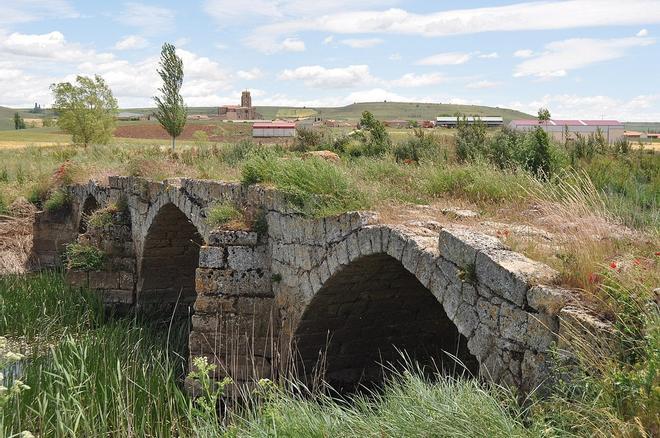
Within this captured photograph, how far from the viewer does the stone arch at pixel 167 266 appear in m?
12.9

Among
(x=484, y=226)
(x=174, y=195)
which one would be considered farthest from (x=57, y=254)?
(x=484, y=226)

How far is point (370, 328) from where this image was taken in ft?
27.7

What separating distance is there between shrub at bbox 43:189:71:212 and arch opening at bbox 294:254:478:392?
1120cm

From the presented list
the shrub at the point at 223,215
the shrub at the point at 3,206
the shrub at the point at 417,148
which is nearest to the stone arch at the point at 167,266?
the shrub at the point at 223,215

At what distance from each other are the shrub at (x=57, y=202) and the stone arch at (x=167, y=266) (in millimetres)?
5164

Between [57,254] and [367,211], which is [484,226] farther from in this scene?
[57,254]

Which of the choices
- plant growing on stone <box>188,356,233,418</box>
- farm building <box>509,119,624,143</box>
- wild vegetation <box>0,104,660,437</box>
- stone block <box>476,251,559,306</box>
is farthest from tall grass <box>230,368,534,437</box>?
farm building <box>509,119,624,143</box>

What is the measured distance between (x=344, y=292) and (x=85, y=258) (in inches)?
300

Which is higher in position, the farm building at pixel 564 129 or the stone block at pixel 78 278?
the farm building at pixel 564 129

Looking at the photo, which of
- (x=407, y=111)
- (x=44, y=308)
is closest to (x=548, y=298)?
(x=44, y=308)

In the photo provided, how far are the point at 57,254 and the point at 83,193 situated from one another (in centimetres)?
186

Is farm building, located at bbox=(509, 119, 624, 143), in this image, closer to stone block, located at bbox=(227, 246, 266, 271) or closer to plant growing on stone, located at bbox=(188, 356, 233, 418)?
stone block, located at bbox=(227, 246, 266, 271)

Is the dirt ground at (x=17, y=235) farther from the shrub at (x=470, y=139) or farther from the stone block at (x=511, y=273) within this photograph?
the stone block at (x=511, y=273)

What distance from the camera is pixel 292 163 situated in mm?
8047
